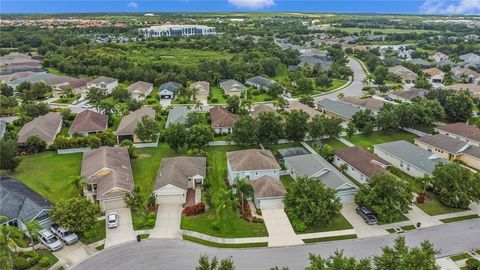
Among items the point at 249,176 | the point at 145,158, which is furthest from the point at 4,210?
the point at 249,176

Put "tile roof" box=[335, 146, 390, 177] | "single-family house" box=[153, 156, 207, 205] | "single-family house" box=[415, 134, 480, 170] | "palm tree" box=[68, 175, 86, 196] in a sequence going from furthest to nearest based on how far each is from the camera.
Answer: "single-family house" box=[415, 134, 480, 170] → "tile roof" box=[335, 146, 390, 177] → "single-family house" box=[153, 156, 207, 205] → "palm tree" box=[68, 175, 86, 196]

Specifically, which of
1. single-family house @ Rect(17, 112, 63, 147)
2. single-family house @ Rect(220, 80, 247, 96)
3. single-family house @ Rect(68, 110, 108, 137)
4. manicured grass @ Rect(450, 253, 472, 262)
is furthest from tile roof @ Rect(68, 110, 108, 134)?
manicured grass @ Rect(450, 253, 472, 262)

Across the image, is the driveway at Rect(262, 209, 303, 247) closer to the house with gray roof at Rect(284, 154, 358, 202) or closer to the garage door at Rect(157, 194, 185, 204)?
the house with gray roof at Rect(284, 154, 358, 202)

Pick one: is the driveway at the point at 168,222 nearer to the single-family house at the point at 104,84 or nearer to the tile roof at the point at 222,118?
the tile roof at the point at 222,118

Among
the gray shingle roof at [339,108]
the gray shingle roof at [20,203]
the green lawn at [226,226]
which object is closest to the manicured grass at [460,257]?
the green lawn at [226,226]

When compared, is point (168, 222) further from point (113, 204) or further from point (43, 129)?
point (43, 129)

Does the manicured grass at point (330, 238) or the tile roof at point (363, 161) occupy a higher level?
the tile roof at point (363, 161)

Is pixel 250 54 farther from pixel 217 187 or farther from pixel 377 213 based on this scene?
pixel 377 213
